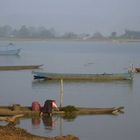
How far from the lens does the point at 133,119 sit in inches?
812

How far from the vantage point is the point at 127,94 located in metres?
30.1

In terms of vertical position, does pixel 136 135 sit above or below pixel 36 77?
below

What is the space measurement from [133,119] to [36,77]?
55.8ft

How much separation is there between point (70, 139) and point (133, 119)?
27.5 ft

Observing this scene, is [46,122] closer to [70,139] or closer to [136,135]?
[136,135]

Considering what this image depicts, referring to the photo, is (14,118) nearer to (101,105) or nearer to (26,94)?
(101,105)

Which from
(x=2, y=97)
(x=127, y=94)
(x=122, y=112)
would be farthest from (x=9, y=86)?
(x=122, y=112)

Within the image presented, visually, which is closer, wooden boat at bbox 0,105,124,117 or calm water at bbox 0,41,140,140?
calm water at bbox 0,41,140,140

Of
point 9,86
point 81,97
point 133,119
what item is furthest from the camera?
point 9,86

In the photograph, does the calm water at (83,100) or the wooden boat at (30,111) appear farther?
the wooden boat at (30,111)

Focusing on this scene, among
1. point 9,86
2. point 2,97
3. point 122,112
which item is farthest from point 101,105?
point 9,86

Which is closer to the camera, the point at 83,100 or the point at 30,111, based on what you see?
the point at 30,111

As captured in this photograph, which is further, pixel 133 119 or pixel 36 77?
pixel 36 77

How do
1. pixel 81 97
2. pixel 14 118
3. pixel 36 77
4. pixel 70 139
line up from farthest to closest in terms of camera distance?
pixel 36 77, pixel 81 97, pixel 14 118, pixel 70 139
